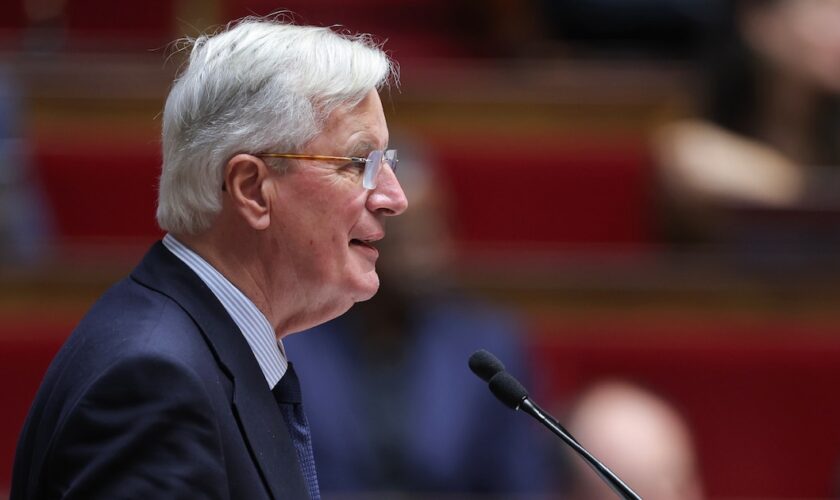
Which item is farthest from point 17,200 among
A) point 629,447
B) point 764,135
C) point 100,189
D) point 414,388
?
point 764,135

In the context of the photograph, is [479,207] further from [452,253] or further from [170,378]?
[170,378]

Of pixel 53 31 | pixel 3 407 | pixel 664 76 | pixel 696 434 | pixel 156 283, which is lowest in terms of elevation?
pixel 3 407

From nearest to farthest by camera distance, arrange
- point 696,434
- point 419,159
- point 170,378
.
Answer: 1. point 170,378
2. point 419,159
3. point 696,434

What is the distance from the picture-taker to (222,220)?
0.90 meters

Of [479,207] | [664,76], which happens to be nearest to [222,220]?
[479,207]

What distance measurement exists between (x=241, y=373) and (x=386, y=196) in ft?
0.54

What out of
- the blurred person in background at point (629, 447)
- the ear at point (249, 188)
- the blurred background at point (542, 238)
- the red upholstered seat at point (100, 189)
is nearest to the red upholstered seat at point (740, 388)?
the blurred background at point (542, 238)

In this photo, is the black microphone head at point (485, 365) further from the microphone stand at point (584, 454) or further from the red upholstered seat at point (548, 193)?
the red upholstered seat at point (548, 193)

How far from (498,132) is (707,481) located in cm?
67

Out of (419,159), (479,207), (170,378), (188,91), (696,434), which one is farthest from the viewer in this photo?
(479,207)

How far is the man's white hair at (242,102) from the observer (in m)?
0.87

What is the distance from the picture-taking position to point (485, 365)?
98 cm

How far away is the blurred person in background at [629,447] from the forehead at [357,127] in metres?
0.74

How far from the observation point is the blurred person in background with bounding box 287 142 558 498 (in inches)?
68.6
